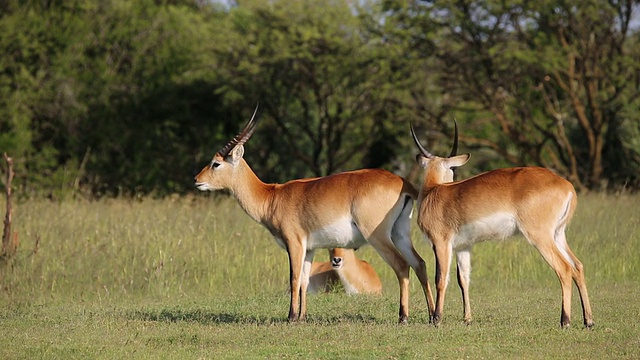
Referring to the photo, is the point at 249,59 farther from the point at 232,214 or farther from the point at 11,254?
the point at 11,254

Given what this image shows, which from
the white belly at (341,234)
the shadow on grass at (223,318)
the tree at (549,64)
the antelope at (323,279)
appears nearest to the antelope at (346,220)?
the white belly at (341,234)

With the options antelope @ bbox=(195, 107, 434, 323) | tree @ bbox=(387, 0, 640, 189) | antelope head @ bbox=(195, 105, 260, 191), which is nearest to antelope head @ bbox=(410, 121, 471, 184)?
antelope @ bbox=(195, 107, 434, 323)

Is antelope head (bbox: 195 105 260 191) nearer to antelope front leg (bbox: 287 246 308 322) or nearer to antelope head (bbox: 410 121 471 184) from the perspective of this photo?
antelope front leg (bbox: 287 246 308 322)

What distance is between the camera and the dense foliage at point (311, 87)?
21781mm

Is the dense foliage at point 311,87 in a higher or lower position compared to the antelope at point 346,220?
higher

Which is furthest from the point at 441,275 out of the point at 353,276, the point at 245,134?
the point at 353,276

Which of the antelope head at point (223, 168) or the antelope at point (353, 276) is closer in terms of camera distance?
the antelope head at point (223, 168)

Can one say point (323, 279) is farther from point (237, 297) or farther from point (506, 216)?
point (506, 216)

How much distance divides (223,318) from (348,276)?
220cm

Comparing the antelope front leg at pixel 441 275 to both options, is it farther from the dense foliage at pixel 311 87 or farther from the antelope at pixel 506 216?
the dense foliage at pixel 311 87

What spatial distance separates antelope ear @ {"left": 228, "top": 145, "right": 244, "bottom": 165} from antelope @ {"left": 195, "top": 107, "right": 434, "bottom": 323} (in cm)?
31

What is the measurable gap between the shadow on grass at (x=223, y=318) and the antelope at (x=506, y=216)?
89 cm

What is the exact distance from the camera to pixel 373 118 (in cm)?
2556

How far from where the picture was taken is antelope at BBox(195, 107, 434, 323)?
8062mm
